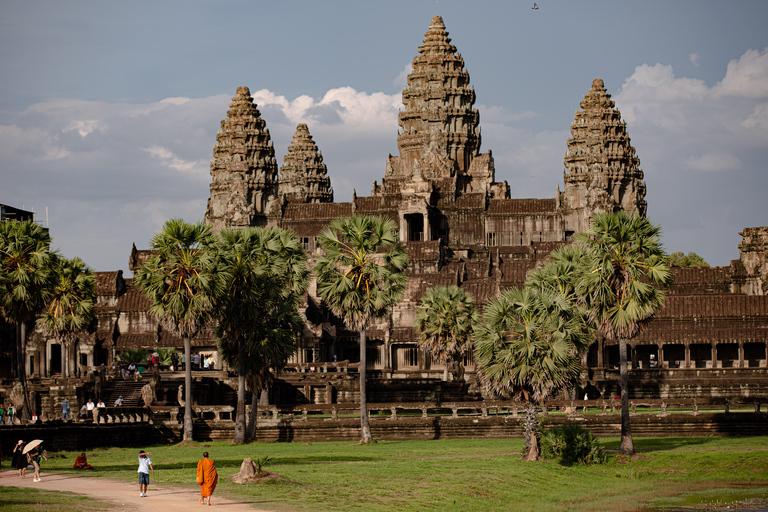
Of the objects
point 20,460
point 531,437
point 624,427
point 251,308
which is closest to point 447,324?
point 251,308

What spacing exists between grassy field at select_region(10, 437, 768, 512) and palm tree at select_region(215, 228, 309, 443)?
635cm

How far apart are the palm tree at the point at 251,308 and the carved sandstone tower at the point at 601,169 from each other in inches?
2126

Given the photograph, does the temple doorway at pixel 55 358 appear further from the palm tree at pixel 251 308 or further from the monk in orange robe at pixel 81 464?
the monk in orange robe at pixel 81 464

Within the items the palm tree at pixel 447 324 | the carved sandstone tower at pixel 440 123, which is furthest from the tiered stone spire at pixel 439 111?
the palm tree at pixel 447 324

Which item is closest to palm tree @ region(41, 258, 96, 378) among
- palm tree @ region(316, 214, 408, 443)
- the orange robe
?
palm tree @ region(316, 214, 408, 443)

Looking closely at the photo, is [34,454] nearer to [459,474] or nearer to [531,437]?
[459,474]

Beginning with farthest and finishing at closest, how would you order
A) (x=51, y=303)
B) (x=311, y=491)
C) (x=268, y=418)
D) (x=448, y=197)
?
(x=448, y=197)
(x=51, y=303)
(x=268, y=418)
(x=311, y=491)

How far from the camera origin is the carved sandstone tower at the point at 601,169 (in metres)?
115

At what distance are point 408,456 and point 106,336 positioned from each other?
50.9 meters

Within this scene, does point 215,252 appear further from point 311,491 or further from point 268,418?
point 311,491

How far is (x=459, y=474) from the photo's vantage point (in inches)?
1809

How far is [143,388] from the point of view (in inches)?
2675

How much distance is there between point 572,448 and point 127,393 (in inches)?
1193

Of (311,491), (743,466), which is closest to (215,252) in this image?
(311,491)
